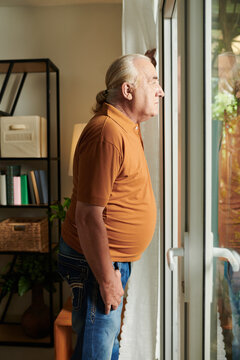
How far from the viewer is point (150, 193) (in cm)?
145

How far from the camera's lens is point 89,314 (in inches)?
51.5

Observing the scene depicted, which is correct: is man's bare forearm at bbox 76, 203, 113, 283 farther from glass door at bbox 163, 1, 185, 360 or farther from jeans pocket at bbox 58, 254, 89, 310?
glass door at bbox 163, 1, 185, 360

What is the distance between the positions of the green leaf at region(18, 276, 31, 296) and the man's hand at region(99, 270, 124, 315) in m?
1.45

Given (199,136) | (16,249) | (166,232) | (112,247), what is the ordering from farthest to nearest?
(16,249), (166,232), (112,247), (199,136)

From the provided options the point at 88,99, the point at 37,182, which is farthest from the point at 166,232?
the point at 88,99

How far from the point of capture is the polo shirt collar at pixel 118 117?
52.9 inches

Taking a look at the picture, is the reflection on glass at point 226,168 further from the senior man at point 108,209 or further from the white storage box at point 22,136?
the white storage box at point 22,136

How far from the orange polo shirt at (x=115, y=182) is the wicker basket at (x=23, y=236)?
118 cm

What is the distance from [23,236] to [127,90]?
1582 mm

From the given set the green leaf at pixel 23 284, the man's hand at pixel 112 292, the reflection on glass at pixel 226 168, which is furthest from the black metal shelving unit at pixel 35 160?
the reflection on glass at pixel 226 168

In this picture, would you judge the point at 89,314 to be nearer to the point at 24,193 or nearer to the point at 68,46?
the point at 24,193

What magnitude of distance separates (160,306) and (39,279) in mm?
1154

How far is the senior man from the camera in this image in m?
1.23

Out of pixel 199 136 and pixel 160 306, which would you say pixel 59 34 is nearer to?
pixel 160 306
